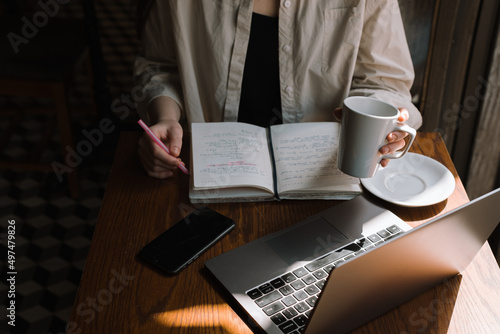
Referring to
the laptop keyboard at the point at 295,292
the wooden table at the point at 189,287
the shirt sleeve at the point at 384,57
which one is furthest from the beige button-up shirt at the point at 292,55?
the laptop keyboard at the point at 295,292

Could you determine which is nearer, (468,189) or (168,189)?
(168,189)

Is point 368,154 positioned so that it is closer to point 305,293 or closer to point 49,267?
point 305,293

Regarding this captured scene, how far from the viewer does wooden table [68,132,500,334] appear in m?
0.63

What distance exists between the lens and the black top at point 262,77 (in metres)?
1.17

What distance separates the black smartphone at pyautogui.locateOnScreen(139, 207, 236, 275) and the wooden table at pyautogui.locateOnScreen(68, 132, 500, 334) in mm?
13

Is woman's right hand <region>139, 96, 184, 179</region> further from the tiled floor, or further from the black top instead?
the tiled floor

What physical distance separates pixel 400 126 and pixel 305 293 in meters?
0.33

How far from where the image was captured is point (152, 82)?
A: 3.91 ft

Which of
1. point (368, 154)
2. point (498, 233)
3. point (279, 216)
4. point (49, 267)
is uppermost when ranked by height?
point (368, 154)

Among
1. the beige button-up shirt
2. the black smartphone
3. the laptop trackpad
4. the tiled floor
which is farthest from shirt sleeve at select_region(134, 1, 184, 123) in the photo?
the laptop trackpad

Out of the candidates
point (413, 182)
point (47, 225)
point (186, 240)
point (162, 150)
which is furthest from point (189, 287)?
point (47, 225)

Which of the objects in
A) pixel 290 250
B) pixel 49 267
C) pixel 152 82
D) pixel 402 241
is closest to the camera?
pixel 402 241

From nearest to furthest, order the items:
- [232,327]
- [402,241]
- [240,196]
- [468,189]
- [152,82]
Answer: [402,241]
[232,327]
[240,196]
[152,82]
[468,189]

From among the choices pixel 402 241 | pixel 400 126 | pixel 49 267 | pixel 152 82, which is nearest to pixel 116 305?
pixel 402 241
